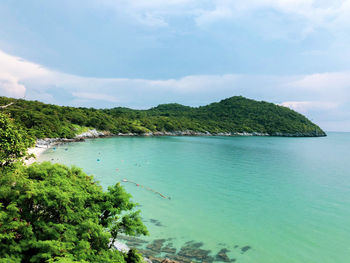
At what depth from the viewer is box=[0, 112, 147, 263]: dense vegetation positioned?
283 inches

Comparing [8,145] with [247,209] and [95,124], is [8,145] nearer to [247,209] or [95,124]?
[247,209]

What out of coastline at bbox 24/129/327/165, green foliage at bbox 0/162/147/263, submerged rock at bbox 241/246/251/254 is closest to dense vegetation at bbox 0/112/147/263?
green foliage at bbox 0/162/147/263

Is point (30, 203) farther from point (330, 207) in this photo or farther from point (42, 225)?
point (330, 207)

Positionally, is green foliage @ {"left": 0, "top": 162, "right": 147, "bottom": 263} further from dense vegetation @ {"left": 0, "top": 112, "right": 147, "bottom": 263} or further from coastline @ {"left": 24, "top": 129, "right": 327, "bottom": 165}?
coastline @ {"left": 24, "top": 129, "right": 327, "bottom": 165}

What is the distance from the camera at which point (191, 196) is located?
24.8 metres

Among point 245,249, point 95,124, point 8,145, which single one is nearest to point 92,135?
point 95,124

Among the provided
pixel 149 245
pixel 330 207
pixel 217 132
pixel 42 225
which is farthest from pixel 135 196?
pixel 217 132

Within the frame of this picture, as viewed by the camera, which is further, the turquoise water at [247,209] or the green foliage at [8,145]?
the turquoise water at [247,209]

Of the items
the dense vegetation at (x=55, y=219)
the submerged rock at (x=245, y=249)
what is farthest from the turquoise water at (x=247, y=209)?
the dense vegetation at (x=55, y=219)

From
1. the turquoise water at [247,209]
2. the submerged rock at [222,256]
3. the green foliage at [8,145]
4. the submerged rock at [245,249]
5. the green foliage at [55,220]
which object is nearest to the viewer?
the green foliage at [55,220]

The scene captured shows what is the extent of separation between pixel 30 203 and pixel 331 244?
2066cm

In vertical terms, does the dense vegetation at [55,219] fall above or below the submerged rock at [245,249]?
above

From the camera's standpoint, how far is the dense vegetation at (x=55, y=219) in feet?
23.6

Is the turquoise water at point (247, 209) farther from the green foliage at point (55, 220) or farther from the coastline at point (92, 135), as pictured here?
the coastline at point (92, 135)
